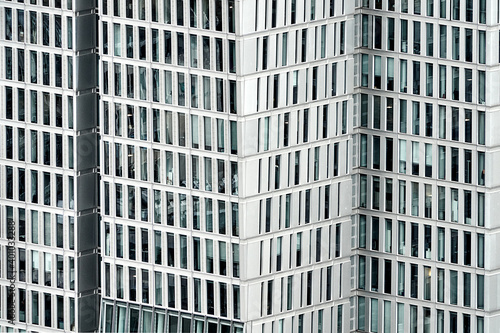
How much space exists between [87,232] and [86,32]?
14.3 metres

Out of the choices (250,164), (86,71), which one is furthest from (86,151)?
(250,164)

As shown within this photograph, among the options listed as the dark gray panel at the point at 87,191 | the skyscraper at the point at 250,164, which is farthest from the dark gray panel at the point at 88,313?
the dark gray panel at the point at 87,191

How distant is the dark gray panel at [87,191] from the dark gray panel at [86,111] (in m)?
3.61

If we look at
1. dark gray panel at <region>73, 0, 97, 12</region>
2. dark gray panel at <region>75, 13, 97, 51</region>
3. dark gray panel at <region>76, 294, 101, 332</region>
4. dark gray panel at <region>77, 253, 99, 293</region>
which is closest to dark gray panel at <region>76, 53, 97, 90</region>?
dark gray panel at <region>75, 13, 97, 51</region>

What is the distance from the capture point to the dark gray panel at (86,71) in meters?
164

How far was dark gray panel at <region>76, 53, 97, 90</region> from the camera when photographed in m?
164

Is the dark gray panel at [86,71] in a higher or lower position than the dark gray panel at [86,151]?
higher

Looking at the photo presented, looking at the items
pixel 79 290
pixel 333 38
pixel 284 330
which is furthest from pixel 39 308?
pixel 333 38

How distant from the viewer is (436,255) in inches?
6432

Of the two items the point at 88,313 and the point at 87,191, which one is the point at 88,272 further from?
the point at 87,191

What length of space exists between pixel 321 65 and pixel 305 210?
9988 mm

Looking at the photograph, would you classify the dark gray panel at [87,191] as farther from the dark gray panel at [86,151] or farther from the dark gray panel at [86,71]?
the dark gray panel at [86,71]

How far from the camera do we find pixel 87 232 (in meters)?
167

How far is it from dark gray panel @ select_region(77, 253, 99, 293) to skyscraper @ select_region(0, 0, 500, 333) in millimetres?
154
